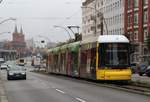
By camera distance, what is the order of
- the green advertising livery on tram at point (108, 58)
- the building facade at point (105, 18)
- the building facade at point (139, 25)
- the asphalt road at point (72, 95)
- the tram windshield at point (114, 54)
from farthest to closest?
the building facade at point (105, 18) < the building facade at point (139, 25) < the tram windshield at point (114, 54) < the green advertising livery on tram at point (108, 58) < the asphalt road at point (72, 95)

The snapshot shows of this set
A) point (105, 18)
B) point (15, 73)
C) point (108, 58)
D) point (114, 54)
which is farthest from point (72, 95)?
point (105, 18)

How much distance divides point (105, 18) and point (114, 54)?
91.2 meters

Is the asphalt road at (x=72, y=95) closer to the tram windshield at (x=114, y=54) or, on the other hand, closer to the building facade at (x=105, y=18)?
the tram windshield at (x=114, y=54)

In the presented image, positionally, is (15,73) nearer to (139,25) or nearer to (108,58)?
(108,58)

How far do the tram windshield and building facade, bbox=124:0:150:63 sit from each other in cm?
5581

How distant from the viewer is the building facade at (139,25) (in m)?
92.2

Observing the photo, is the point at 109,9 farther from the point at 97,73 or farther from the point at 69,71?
the point at 97,73

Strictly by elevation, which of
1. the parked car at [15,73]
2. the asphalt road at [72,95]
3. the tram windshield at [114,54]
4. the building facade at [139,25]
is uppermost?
the building facade at [139,25]

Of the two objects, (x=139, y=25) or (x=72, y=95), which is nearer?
(x=72, y=95)

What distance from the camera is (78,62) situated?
41.4 metres

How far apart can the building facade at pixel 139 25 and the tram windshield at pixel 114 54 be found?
183ft

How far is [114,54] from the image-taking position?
32.9m

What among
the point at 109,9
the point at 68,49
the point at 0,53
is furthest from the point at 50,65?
the point at 0,53

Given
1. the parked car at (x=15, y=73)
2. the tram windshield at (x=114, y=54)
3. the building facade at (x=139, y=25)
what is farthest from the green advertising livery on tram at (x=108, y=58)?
the building facade at (x=139, y=25)
